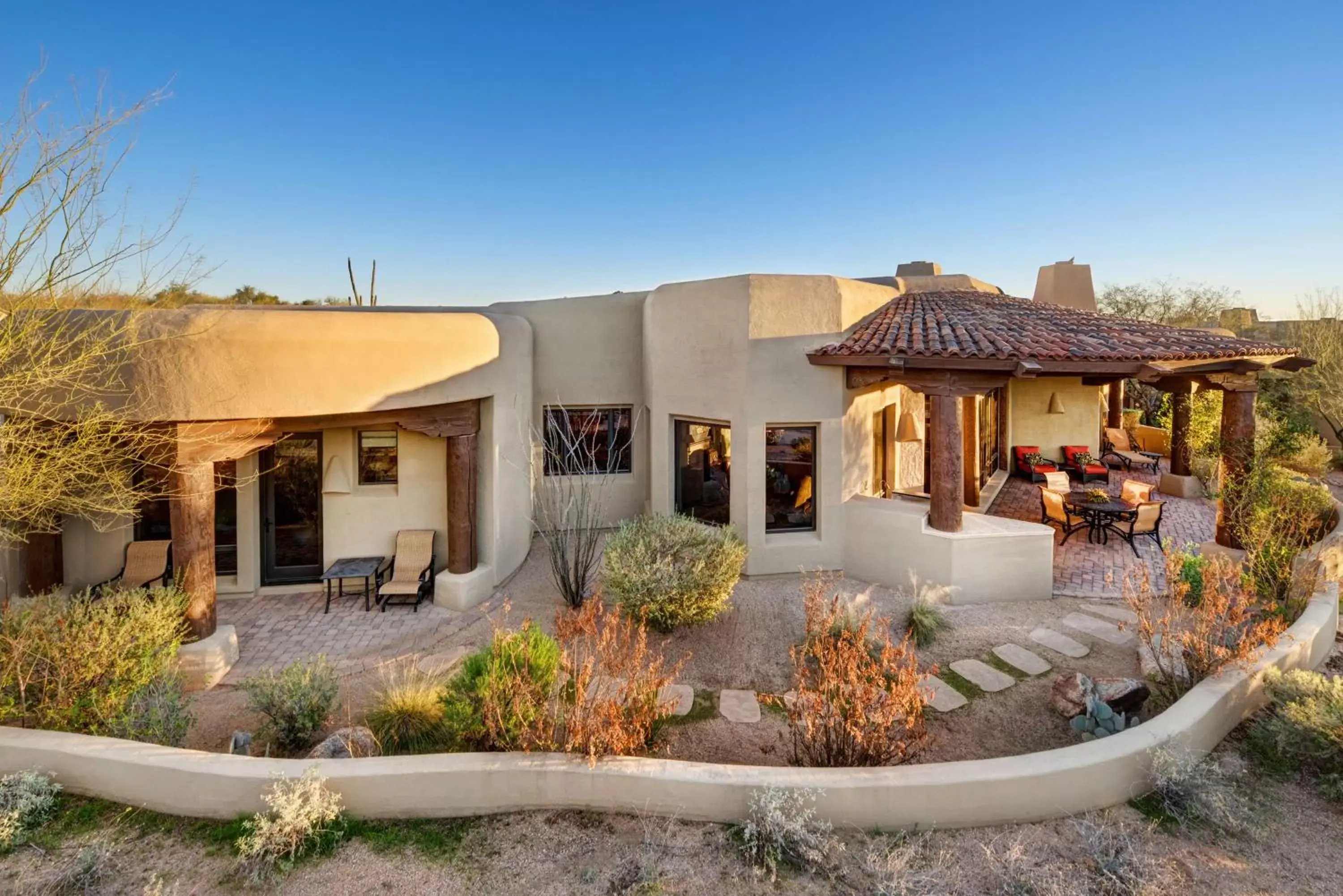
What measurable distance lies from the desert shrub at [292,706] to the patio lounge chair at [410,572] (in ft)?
14.2

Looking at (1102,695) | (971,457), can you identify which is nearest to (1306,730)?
(1102,695)

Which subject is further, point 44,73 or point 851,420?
point 851,420

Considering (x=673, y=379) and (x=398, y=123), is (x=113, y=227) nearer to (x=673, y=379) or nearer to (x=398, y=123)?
(x=673, y=379)

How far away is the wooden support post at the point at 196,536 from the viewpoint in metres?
8.65

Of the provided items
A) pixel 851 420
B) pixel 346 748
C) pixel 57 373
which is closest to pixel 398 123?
pixel 57 373

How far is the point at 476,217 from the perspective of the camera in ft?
77.6

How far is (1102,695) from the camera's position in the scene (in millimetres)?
6812

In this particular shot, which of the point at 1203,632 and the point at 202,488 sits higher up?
the point at 202,488

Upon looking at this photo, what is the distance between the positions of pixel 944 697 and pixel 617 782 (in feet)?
15.8

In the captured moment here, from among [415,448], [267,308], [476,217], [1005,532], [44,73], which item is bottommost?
[1005,532]

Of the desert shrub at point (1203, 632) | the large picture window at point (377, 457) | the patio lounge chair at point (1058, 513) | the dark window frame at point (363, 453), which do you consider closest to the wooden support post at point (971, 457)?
the patio lounge chair at point (1058, 513)

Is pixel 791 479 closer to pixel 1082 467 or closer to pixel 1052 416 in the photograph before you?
pixel 1082 467

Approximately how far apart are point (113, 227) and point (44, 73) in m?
1.56

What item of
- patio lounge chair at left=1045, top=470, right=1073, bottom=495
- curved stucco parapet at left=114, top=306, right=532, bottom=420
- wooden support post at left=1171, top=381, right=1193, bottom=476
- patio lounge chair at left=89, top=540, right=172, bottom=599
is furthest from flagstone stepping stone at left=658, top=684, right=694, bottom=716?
wooden support post at left=1171, top=381, right=1193, bottom=476
